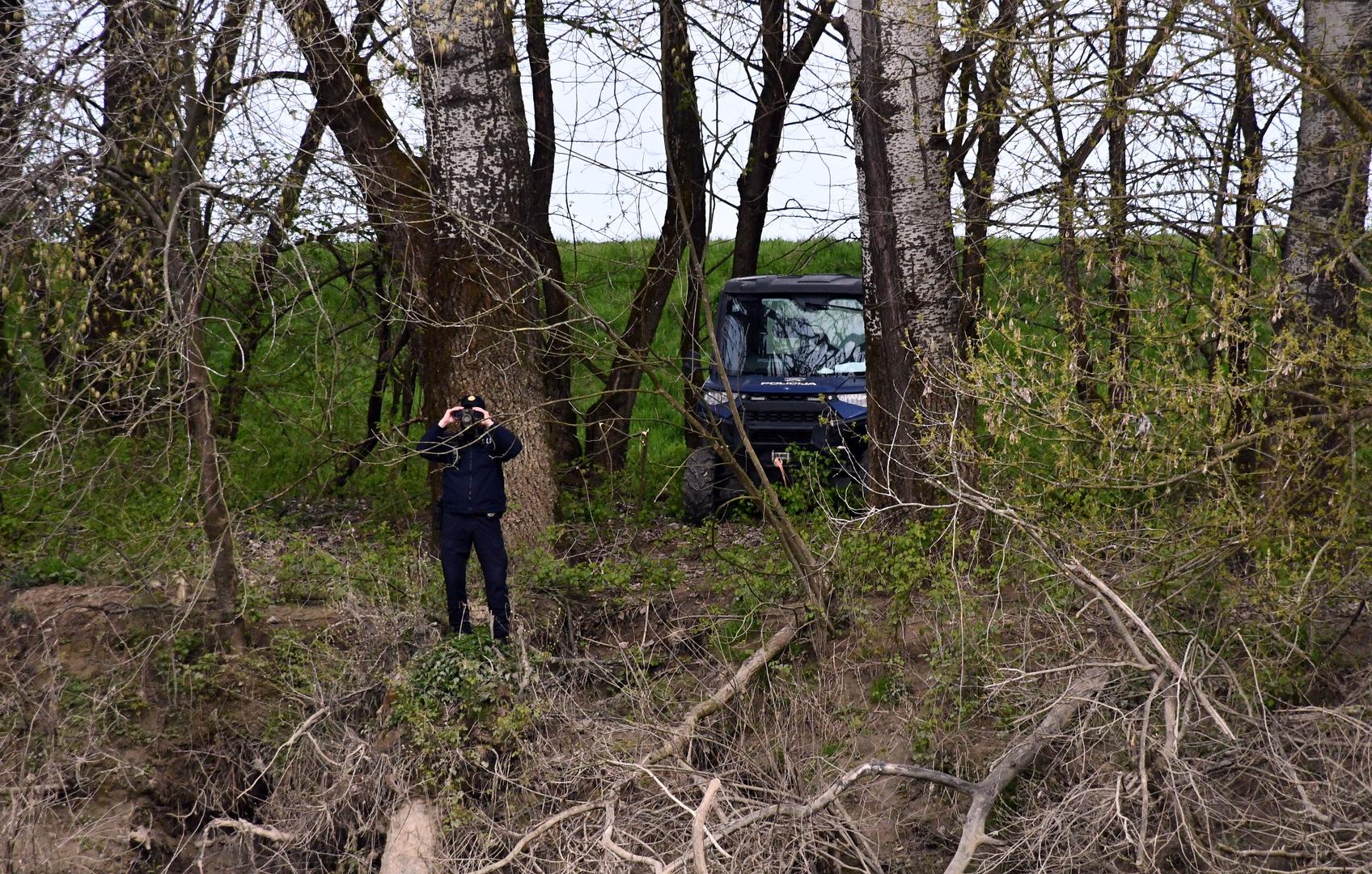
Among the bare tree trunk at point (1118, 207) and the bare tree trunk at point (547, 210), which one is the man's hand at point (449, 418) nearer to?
the bare tree trunk at point (547, 210)

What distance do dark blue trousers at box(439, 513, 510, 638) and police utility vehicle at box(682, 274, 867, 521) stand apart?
3.12m

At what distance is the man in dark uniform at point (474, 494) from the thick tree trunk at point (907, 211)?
242cm

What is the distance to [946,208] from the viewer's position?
8.52m

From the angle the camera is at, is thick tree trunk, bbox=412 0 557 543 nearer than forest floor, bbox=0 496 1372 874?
No

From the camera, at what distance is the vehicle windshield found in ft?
36.4

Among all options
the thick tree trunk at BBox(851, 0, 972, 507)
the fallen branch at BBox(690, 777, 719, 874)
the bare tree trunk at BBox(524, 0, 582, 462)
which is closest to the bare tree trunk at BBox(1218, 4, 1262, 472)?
the thick tree trunk at BBox(851, 0, 972, 507)

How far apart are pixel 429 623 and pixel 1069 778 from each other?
3931 millimetres

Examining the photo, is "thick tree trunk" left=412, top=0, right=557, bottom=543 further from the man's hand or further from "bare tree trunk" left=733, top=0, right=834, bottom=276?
"bare tree trunk" left=733, top=0, right=834, bottom=276

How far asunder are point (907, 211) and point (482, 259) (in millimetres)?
2889

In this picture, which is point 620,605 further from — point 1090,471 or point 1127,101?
point 1127,101

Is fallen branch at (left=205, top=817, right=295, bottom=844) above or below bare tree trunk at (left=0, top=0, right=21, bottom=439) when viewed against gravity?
below

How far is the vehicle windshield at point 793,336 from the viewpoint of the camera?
436 inches

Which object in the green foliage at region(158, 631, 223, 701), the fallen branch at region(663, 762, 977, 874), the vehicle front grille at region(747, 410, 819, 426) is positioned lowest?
the fallen branch at region(663, 762, 977, 874)

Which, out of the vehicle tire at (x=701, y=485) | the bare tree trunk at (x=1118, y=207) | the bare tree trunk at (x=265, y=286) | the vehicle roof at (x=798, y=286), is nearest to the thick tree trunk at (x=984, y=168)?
the bare tree trunk at (x=1118, y=207)
